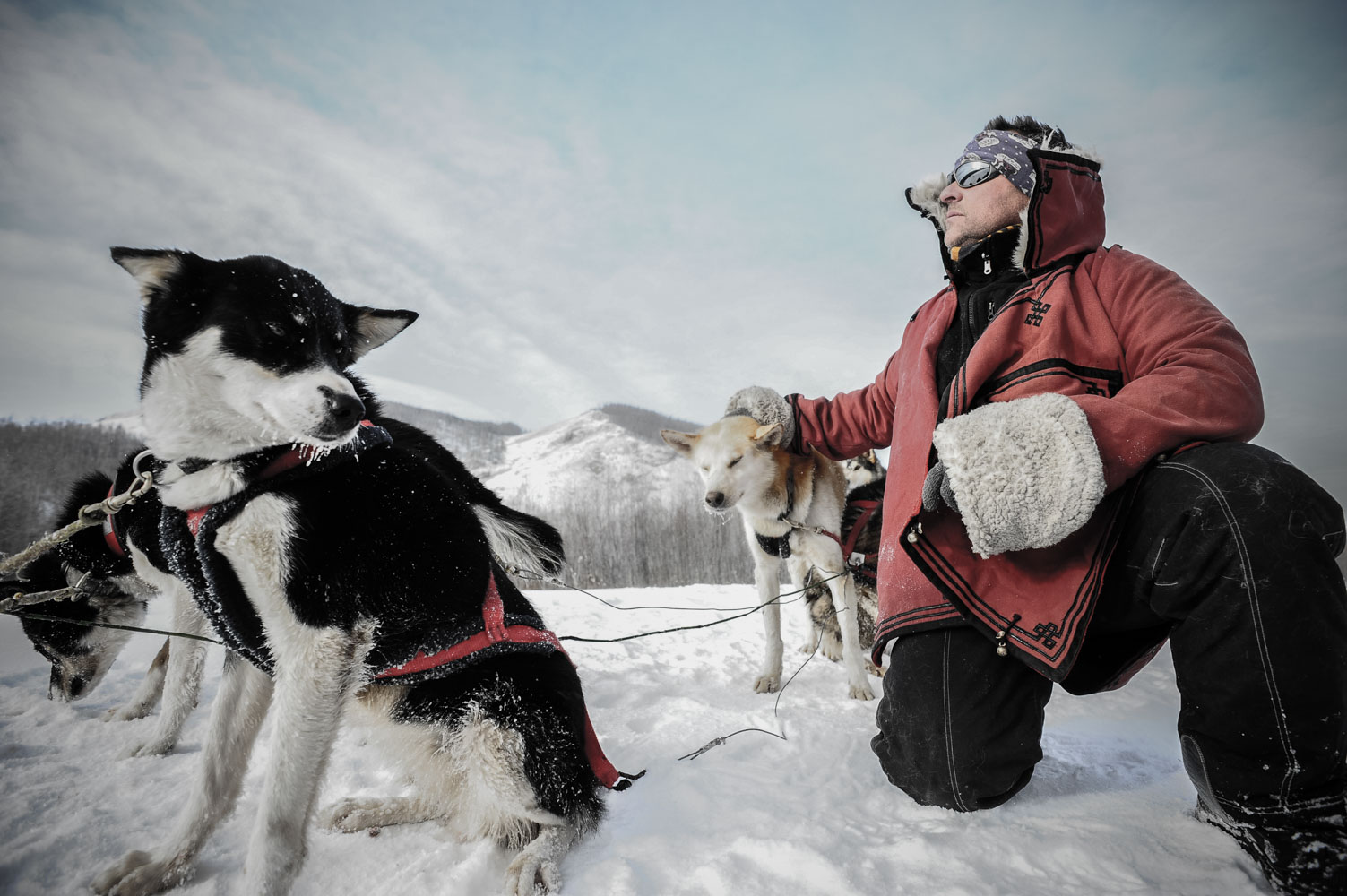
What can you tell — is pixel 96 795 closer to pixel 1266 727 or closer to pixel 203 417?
pixel 203 417

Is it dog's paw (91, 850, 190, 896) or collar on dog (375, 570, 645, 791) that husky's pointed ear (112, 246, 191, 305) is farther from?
dog's paw (91, 850, 190, 896)

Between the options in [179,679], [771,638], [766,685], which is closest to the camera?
[179,679]

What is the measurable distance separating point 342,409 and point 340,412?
1 centimetres

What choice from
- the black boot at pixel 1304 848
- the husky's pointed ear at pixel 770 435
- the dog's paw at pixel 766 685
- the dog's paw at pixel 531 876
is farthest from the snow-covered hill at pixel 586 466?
the black boot at pixel 1304 848

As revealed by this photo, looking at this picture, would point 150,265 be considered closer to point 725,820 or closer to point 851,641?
point 725,820

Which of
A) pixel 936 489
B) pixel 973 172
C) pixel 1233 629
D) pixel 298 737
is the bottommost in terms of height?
pixel 298 737

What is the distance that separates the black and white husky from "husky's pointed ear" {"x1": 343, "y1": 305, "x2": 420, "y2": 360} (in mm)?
193

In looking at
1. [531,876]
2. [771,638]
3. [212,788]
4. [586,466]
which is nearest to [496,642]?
[531,876]

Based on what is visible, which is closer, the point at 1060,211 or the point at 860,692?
the point at 1060,211

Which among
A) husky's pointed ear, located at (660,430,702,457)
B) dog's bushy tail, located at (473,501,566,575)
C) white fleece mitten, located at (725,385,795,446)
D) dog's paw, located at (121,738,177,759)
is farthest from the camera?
husky's pointed ear, located at (660,430,702,457)

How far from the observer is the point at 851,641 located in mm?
3498

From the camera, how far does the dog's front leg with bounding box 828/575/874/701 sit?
331 centimetres

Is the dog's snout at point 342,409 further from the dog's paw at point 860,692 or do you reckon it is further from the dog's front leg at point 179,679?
the dog's paw at point 860,692

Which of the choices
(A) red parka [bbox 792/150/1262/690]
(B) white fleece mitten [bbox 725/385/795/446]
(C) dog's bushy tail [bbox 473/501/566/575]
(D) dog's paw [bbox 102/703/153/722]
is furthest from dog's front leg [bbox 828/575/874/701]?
(D) dog's paw [bbox 102/703/153/722]
